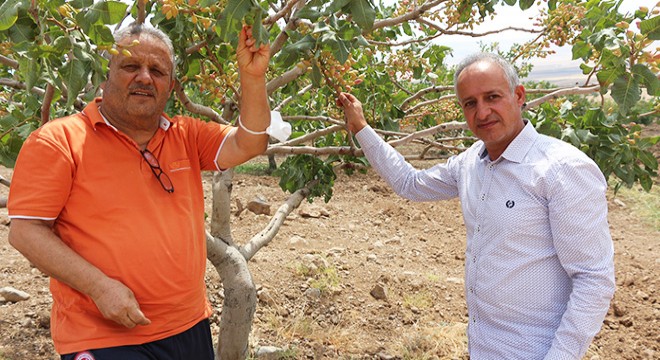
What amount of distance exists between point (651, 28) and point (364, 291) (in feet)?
11.1

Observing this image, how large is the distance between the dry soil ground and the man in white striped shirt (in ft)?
6.93

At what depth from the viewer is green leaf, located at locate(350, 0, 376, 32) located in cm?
157

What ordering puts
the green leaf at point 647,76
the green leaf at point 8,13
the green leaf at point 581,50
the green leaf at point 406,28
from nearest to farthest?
the green leaf at point 8,13, the green leaf at point 647,76, the green leaf at point 581,50, the green leaf at point 406,28

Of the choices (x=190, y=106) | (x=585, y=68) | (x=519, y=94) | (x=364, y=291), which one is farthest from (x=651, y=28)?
(x=364, y=291)

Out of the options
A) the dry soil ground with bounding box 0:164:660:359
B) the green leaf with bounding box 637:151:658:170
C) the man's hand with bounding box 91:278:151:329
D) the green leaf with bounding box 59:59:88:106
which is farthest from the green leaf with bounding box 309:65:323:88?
the dry soil ground with bounding box 0:164:660:359

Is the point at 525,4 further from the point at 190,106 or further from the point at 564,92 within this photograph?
the point at 190,106

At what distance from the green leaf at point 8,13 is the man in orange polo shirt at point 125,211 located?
0.27 meters

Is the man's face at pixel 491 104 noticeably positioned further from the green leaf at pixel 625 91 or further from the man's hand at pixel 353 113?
the man's hand at pixel 353 113

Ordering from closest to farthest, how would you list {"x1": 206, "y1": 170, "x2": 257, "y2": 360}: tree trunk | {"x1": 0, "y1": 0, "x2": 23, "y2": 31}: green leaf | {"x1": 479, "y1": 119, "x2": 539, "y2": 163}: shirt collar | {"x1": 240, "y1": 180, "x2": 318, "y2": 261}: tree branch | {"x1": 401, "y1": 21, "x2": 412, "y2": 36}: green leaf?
1. {"x1": 0, "y1": 0, "x2": 23, "y2": 31}: green leaf
2. {"x1": 479, "y1": 119, "x2": 539, "y2": 163}: shirt collar
3. {"x1": 206, "y1": 170, "x2": 257, "y2": 360}: tree trunk
4. {"x1": 240, "y1": 180, "x2": 318, "y2": 261}: tree branch
5. {"x1": 401, "y1": 21, "x2": 412, "y2": 36}: green leaf

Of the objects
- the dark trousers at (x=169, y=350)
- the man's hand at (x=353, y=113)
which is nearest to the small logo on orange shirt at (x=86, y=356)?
the dark trousers at (x=169, y=350)

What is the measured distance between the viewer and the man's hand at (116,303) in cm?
152

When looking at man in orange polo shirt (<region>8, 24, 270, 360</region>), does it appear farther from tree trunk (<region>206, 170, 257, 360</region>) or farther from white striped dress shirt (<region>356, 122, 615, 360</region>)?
tree trunk (<region>206, 170, 257, 360</region>)

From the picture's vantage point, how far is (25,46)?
1403mm

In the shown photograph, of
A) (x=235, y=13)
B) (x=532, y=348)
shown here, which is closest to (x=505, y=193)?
(x=532, y=348)
